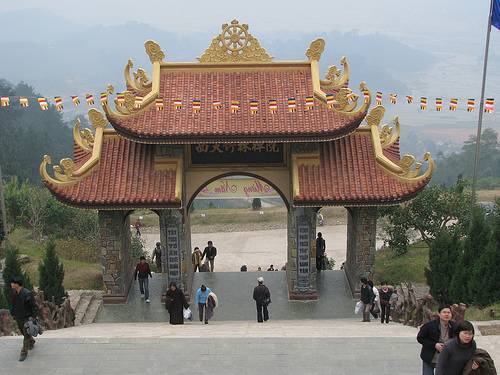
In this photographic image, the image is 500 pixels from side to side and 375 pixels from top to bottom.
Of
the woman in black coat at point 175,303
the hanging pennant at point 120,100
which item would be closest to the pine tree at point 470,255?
the woman in black coat at point 175,303

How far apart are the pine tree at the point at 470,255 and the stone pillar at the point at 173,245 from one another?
751 cm

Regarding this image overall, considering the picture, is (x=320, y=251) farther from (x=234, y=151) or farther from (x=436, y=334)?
(x=436, y=334)

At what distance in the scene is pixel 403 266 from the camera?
21828 mm

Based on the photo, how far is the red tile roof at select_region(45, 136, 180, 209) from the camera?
1650cm

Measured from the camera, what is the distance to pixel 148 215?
39062mm

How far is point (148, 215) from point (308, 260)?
23182 millimetres

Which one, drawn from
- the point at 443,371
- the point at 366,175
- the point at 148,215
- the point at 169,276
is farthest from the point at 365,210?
Answer: the point at 148,215

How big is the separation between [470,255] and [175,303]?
7816 mm

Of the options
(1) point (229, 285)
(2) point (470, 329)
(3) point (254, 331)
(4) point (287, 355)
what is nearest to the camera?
(2) point (470, 329)

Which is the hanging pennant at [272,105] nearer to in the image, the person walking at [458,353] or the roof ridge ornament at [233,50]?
the roof ridge ornament at [233,50]

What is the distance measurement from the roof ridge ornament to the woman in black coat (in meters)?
7.52

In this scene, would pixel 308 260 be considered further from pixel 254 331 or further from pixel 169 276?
pixel 254 331

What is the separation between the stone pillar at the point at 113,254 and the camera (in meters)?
17.4

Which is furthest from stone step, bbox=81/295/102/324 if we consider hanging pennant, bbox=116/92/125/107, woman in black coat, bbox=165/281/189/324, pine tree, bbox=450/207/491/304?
pine tree, bbox=450/207/491/304
